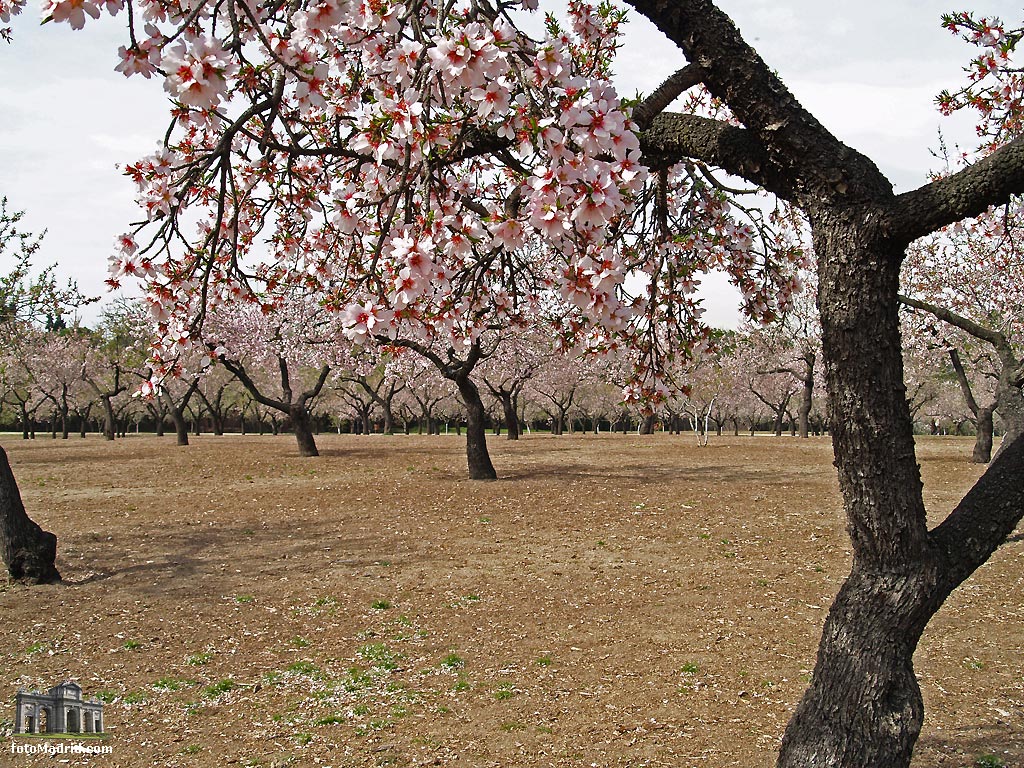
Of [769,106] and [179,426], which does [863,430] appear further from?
[179,426]

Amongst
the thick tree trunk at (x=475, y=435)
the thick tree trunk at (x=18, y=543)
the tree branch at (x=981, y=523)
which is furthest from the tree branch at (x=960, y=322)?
the thick tree trunk at (x=18, y=543)

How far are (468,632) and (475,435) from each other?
1042cm

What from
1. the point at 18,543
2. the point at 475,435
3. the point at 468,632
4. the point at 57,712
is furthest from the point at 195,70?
the point at 475,435

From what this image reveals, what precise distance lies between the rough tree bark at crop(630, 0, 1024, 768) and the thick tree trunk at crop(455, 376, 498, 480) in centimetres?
1378

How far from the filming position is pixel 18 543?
319 inches

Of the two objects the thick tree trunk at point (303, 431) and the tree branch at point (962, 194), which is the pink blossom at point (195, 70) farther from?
the thick tree trunk at point (303, 431)

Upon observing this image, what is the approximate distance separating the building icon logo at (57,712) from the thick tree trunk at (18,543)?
3.09 meters

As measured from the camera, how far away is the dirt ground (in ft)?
15.6

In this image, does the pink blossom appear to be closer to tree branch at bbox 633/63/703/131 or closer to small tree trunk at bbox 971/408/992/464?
tree branch at bbox 633/63/703/131

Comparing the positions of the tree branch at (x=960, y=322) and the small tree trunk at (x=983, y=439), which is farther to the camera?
the small tree trunk at (x=983, y=439)

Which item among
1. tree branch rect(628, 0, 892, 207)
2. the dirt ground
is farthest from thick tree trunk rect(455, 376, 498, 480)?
tree branch rect(628, 0, 892, 207)

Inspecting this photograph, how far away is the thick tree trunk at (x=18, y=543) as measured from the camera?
8.02 m

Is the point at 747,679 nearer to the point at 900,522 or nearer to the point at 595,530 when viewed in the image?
the point at 900,522

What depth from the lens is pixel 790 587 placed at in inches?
322
